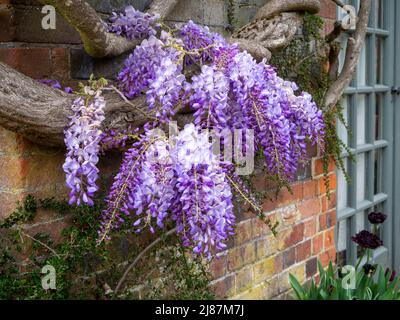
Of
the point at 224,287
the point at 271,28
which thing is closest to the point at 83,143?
the point at 271,28

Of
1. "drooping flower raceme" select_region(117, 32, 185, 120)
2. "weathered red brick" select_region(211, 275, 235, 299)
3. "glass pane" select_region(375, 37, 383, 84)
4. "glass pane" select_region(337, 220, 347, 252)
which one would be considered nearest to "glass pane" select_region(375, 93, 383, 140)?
"glass pane" select_region(375, 37, 383, 84)

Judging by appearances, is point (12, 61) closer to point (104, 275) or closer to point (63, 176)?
point (63, 176)

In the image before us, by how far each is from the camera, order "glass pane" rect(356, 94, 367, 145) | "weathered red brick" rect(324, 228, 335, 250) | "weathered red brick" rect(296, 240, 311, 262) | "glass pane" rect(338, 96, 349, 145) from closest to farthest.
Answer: "weathered red brick" rect(296, 240, 311, 262), "weathered red brick" rect(324, 228, 335, 250), "glass pane" rect(338, 96, 349, 145), "glass pane" rect(356, 94, 367, 145)

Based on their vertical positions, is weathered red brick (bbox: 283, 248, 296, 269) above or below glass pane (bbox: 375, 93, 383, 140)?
below

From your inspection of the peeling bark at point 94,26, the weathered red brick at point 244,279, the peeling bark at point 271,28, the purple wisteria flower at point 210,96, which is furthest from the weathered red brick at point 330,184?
the purple wisteria flower at point 210,96

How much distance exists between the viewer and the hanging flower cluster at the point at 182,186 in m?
1.28

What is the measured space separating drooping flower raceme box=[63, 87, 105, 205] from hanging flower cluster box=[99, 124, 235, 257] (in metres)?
0.07

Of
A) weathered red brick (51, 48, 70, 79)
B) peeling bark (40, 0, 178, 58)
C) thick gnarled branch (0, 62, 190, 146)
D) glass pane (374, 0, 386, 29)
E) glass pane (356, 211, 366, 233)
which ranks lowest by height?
glass pane (356, 211, 366, 233)

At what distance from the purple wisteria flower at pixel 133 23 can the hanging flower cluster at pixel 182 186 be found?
39cm

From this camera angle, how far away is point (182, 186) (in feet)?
4.19

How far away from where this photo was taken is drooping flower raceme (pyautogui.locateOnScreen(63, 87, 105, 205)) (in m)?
1.30

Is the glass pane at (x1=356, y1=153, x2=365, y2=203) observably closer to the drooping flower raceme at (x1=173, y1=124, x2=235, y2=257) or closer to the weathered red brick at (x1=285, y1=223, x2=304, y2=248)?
the weathered red brick at (x1=285, y1=223, x2=304, y2=248)

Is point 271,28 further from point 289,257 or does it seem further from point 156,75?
point 289,257

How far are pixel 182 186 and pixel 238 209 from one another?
36.3 inches
